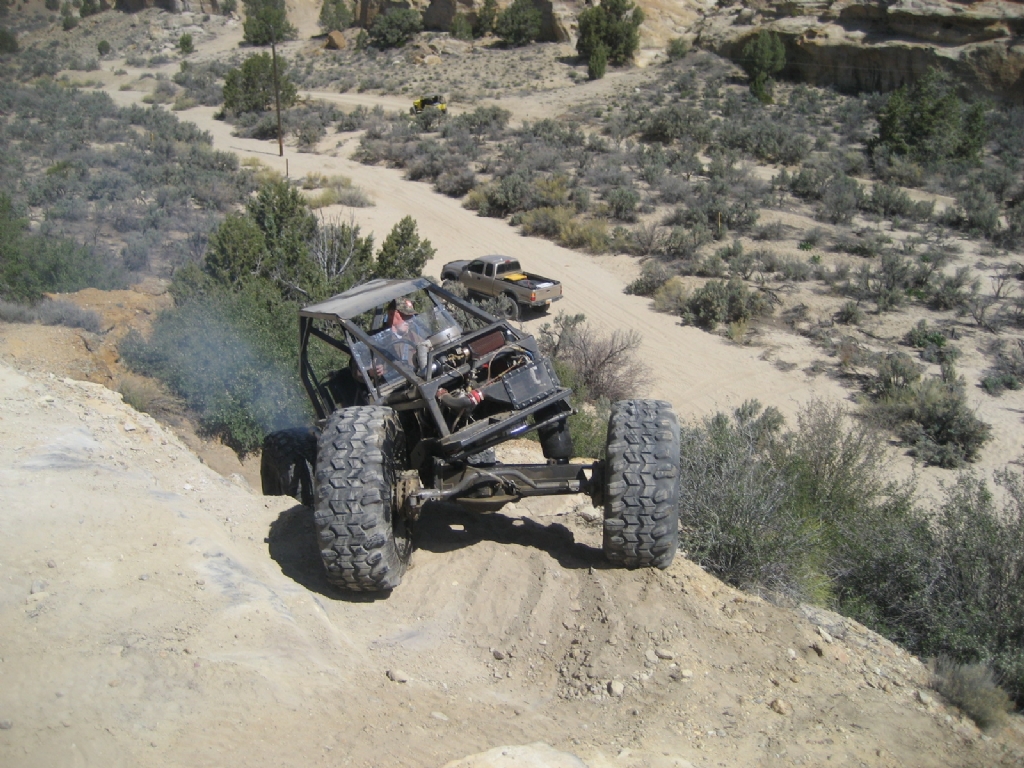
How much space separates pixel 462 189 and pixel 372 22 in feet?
116

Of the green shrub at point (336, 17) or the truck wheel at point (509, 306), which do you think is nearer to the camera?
the truck wheel at point (509, 306)

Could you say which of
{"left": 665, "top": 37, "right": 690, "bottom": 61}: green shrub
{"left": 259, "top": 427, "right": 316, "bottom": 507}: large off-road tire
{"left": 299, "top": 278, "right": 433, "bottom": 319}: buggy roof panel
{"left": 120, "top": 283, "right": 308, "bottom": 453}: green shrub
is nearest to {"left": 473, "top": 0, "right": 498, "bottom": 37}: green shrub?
{"left": 665, "top": 37, "right": 690, "bottom": 61}: green shrub

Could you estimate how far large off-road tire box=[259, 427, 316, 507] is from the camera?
785cm

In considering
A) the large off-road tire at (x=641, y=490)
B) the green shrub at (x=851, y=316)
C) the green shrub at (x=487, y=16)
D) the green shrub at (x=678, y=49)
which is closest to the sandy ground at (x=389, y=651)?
the large off-road tire at (x=641, y=490)

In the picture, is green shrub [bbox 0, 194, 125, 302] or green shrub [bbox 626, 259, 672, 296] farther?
green shrub [bbox 626, 259, 672, 296]

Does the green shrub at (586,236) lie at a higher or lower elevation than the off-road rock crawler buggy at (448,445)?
lower

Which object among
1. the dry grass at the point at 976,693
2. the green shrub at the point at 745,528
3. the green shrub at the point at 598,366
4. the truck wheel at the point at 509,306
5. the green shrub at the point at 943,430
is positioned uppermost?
the dry grass at the point at 976,693

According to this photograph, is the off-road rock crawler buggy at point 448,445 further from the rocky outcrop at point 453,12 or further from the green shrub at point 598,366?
the rocky outcrop at point 453,12

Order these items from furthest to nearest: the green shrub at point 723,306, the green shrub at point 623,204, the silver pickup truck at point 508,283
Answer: the green shrub at point 623,204 < the silver pickup truck at point 508,283 < the green shrub at point 723,306

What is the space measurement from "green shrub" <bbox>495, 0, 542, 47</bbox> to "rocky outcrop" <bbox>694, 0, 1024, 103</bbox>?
14.1 meters

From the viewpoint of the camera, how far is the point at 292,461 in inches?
311

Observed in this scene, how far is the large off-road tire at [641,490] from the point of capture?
18.6ft

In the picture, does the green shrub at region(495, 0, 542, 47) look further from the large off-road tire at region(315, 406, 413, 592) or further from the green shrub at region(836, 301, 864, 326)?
the large off-road tire at region(315, 406, 413, 592)

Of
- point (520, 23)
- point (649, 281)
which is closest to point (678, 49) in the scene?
point (520, 23)
